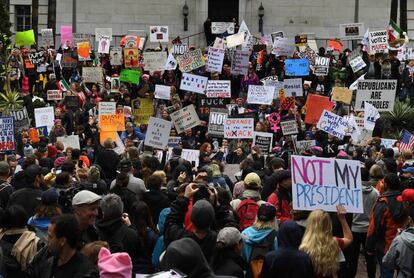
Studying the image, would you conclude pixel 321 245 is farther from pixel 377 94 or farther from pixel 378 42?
pixel 378 42

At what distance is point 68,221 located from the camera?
720 centimetres

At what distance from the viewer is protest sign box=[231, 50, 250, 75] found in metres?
25.7

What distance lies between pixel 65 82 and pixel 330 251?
18766 mm

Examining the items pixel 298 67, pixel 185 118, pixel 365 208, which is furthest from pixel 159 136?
pixel 298 67

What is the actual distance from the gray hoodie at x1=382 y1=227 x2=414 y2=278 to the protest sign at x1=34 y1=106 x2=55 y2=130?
42.7 feet

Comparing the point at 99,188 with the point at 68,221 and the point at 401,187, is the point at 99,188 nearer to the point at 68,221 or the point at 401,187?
the point at 401,187

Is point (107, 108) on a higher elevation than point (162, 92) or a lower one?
lower

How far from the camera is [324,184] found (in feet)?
30.9

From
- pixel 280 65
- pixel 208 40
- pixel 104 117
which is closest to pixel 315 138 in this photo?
pixel 104 117

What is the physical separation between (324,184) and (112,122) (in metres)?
11.0

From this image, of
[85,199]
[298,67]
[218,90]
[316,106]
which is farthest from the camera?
[298,67]

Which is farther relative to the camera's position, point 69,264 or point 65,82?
point 65,82

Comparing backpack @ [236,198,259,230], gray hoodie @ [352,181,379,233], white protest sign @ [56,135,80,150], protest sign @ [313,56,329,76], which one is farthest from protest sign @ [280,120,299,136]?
backpack @ [236,198,259,230]

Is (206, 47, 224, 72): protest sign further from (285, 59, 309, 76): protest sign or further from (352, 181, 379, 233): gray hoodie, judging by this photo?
(352, 181, 379, 233): gray hoodie
